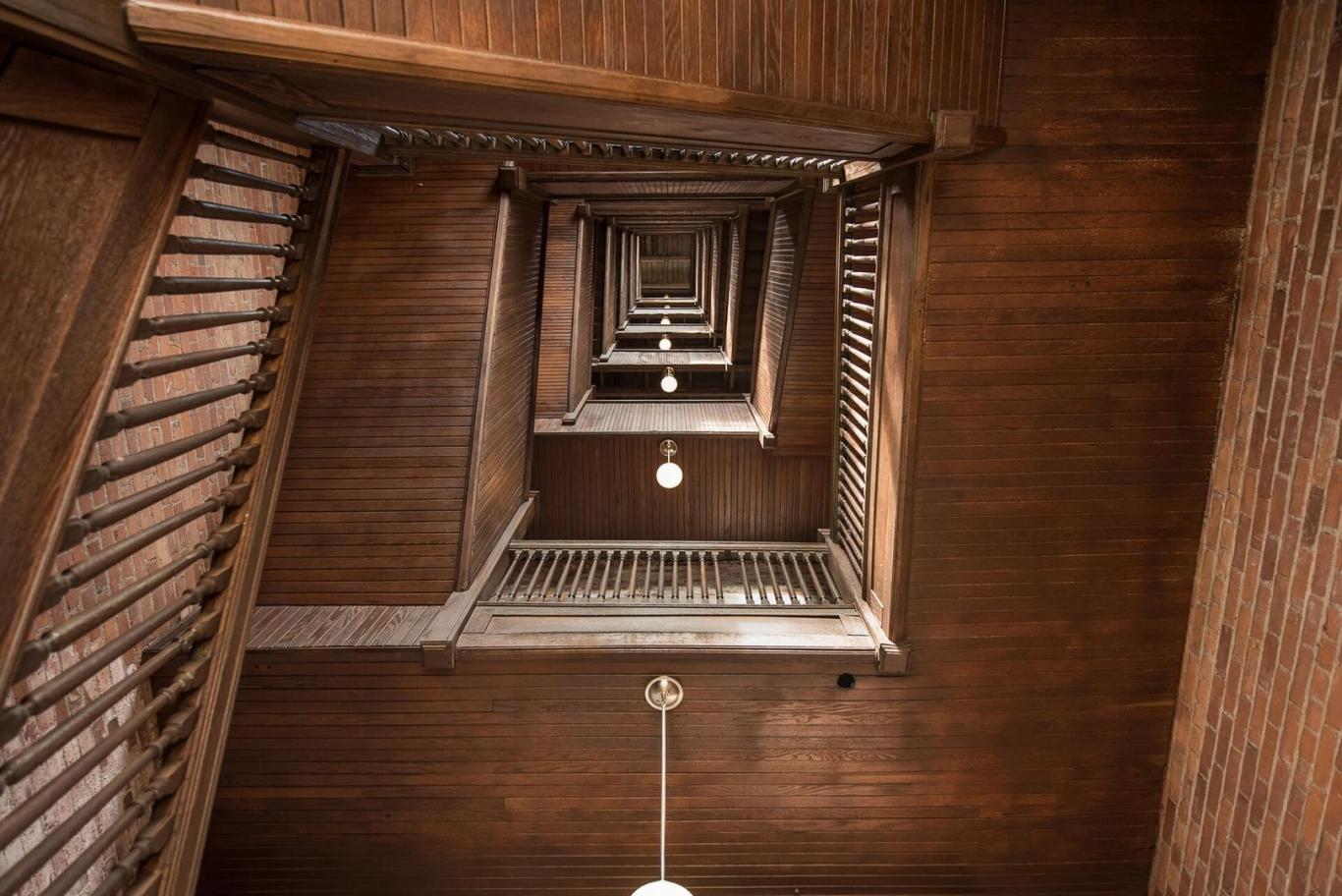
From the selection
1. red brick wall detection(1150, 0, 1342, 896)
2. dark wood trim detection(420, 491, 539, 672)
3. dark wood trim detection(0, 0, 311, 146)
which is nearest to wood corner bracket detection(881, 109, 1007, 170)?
red brick wall detection(1150, 0, 1342, 896)

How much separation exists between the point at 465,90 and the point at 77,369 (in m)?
1.22

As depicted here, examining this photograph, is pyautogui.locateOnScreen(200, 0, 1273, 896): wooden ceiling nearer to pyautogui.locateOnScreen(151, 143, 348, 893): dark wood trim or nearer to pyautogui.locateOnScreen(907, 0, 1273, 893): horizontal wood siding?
pyautogui.locateOnScreen(907, 0, 1273, 893): horizontal wood siding

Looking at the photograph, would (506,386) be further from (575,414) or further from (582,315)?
(582,315)

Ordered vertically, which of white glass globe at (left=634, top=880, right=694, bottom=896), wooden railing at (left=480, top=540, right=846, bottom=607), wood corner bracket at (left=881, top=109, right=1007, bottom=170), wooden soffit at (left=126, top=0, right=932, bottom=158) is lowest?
white glass globe at (left=634, top=880, right=694, bottom=896)

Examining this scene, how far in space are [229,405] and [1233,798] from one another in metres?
6.26

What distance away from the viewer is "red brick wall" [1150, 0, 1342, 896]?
9.70 ft

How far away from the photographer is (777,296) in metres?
7.91

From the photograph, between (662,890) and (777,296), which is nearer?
(662,890)

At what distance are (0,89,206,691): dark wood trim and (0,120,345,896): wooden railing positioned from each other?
1.9 inches

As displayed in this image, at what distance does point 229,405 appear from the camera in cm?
472

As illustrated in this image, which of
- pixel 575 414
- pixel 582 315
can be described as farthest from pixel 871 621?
pixel 582 315

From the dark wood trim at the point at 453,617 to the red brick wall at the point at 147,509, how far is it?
1.47 m

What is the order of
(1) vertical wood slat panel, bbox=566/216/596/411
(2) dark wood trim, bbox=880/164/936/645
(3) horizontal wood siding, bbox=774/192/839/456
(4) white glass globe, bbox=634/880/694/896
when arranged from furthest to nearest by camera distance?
(1) vertical wood slat panel, bbox=566/216/596/411 < (3) horizontal wood siding, bbox=774/192/839/456 < (2) dark wood trim, bbox=880/164/936/645 < (4) white glass globe, bbox=634/880/694/896

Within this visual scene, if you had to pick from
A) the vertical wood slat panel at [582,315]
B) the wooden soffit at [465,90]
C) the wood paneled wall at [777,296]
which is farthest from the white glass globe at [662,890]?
the vertical wood slat panel at [582,315]
